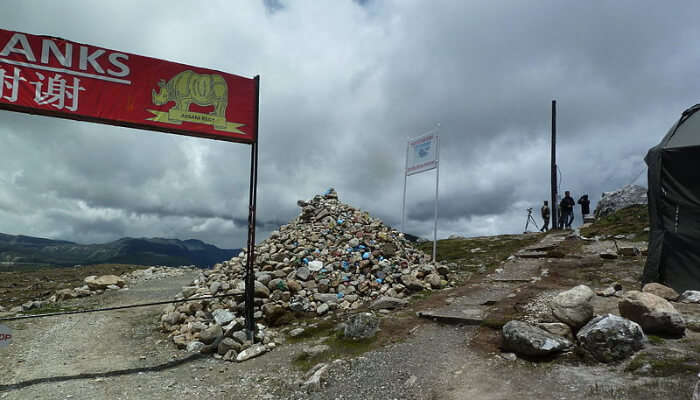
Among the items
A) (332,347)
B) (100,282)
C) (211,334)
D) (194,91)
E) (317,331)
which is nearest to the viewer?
(332,347)

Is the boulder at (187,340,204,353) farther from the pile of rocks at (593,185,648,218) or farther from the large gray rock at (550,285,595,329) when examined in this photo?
the pile of rocks at (593,185,648,218)

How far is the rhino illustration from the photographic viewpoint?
934 cm

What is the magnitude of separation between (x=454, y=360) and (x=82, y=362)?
8341 millimetres

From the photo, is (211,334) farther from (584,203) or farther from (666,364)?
(584,203)

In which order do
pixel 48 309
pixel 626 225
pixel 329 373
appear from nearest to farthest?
pixel 329 373
pixel 48 309
pixel 626 225

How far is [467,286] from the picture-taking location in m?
11.5

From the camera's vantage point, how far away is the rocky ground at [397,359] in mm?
→ 5051

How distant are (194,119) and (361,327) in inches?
266

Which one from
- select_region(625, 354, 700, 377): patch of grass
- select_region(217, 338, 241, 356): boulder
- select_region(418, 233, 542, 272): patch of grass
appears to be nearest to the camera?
select_region(625, 354, 700, 377): patch of grass

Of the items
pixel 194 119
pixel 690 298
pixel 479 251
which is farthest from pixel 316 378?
pixel 479 251

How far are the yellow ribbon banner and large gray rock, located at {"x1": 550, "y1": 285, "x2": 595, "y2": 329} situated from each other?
8430 millimetres

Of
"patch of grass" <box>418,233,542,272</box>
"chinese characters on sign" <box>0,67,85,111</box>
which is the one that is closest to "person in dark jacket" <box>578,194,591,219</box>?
"patch of grass" <box>418,233,542,272</box>

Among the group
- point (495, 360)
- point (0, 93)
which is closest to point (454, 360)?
point (495, 360)

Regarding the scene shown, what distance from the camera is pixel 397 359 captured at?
6789mm
